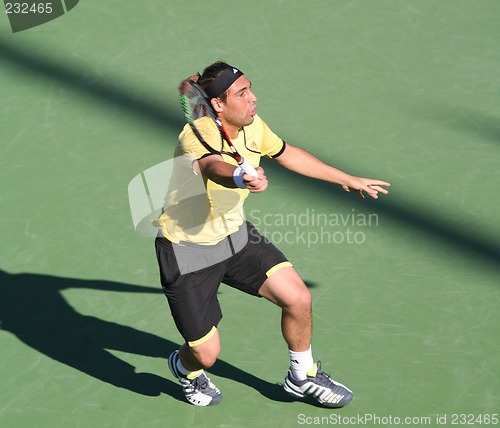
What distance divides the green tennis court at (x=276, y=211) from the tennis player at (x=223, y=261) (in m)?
0.25

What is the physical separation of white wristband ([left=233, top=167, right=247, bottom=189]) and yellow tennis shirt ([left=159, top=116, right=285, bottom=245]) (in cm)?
42

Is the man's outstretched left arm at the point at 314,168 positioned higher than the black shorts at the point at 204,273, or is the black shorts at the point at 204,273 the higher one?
the man's outstretched left arm at the point at 314,168

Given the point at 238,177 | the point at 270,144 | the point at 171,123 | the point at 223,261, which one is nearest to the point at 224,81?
the point at 270,144

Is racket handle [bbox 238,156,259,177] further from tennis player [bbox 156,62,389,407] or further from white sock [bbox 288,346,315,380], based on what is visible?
white sock [bbox 288,346,315,380]

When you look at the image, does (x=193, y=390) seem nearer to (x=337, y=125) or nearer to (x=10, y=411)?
(x=10, y=411)

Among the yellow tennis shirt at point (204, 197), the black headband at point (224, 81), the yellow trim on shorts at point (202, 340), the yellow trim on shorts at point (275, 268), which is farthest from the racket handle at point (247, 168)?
the yellow trim on shorts at point (202, 340)

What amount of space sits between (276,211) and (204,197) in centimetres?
214

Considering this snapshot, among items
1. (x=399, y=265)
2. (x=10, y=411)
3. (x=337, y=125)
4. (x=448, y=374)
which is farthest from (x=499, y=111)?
(x=10, y=411)

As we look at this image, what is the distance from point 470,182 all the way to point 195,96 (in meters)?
3.01

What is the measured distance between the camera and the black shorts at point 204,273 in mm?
6297

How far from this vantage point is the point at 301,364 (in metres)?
6.47

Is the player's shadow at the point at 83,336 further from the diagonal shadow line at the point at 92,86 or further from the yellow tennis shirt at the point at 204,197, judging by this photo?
the diagonal shadow line at the point at 92,86

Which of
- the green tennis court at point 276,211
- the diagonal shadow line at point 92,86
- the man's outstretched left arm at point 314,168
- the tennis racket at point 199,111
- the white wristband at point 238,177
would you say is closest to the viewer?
the white wristband at point 238,177

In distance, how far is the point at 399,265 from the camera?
7.66 metres
